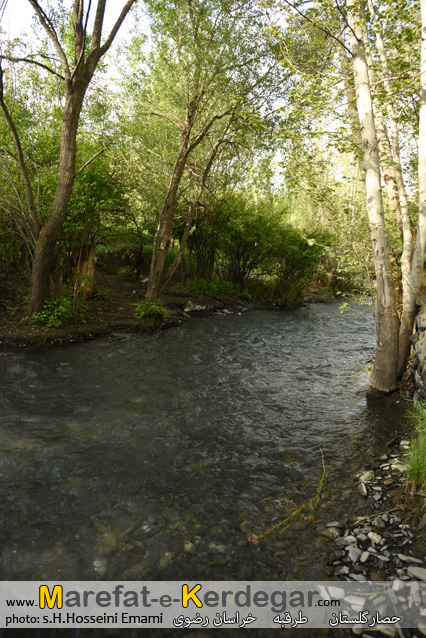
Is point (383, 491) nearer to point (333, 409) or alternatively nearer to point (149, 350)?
point (333, 409)

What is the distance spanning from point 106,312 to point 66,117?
19.6ft

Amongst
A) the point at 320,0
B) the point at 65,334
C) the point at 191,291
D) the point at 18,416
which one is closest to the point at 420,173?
the point at 320,0

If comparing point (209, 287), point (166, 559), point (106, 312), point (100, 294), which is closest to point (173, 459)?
point (166, 559)

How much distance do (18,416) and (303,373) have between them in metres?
6.03

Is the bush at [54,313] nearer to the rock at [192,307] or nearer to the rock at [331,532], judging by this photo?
the rock at [192,307]

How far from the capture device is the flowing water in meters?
3.30

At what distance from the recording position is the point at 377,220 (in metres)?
6.35

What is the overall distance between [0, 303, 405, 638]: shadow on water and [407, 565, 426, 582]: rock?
694 mm

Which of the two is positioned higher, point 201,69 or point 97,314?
point 201,69

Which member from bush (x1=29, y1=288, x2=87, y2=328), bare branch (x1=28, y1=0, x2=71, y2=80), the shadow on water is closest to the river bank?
bush (x1=29, y1=288, x2=87, y2=328)

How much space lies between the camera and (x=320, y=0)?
5977 millimetres

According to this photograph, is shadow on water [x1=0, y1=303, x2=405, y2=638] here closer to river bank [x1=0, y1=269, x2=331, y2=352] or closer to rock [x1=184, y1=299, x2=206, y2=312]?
river bank [x1=0, y1=269, x2=331, y2=352]

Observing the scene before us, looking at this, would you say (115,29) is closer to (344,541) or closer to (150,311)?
(150,311)

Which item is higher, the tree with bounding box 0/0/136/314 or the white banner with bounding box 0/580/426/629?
the tree with bounding box 0/0/136/314
